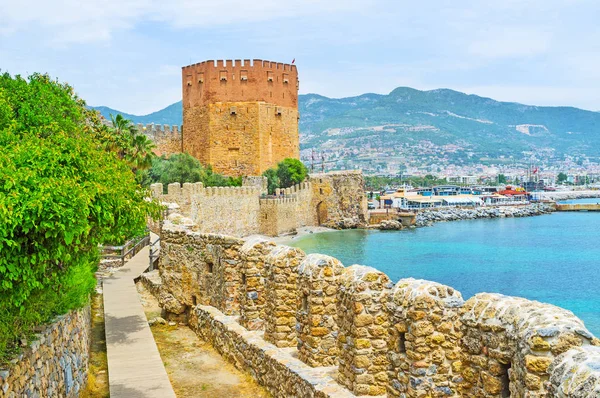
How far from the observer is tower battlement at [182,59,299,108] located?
54.9 meters

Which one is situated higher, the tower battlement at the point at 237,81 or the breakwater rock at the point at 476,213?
the tower battlement at the point at 237,81

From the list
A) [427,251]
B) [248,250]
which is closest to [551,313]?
[248,250]

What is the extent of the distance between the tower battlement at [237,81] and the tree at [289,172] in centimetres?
481

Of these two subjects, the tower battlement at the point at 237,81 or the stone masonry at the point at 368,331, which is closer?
the stone masonry at the point at 368,331

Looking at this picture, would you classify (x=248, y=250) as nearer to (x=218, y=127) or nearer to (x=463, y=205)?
(x=218, y=127)

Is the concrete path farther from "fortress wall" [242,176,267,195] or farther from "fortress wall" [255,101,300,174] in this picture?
"fortress wall" [255,101,300,174]

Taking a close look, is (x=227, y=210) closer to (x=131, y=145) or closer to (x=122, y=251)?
(x=131, y=145)

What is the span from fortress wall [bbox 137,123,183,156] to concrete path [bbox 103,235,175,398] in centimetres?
4314

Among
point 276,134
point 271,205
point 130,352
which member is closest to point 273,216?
point 271,205

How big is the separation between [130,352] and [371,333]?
170 inches

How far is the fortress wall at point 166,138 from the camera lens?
56531 millimetres

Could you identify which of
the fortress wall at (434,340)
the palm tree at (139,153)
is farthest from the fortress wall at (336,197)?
the fortress wall at (434,340)

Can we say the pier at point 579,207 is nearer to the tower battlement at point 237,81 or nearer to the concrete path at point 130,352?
the tower battlement at point 237,81

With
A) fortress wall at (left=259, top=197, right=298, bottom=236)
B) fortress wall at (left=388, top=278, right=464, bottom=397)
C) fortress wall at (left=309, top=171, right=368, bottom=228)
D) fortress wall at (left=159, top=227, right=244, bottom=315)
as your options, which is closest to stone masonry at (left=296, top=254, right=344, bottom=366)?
fortress wall at (left=388, top=278, right=464, bottom=397)
